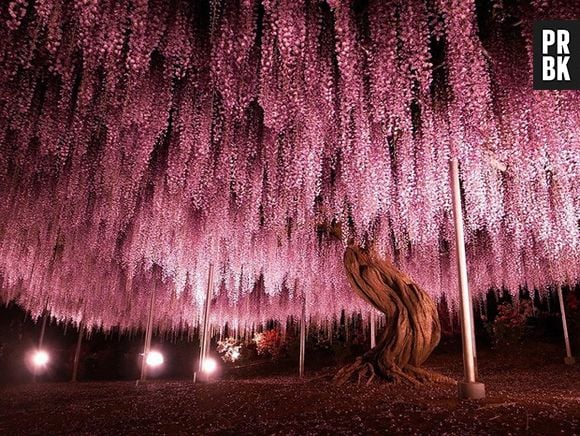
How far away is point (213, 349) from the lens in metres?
16.1

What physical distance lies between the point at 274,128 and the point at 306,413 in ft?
8.81

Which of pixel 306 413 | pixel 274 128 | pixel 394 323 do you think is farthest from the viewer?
pixel 394 323

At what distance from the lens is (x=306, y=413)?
3506 mm

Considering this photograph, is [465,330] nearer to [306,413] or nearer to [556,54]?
[306,413]

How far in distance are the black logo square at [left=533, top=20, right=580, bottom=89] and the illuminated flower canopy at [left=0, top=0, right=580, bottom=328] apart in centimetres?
10

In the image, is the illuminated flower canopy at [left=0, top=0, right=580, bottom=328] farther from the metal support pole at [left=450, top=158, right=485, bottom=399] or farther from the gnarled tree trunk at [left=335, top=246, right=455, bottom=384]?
the metal support pole at [left=450, top=158, right=485, bottom=399]

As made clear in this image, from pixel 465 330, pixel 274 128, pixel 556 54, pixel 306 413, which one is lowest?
pixel 306 413

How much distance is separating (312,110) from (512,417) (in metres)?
2.98

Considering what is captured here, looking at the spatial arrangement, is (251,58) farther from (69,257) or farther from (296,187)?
(69,257)

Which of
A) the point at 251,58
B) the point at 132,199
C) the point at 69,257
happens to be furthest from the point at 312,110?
the point at 69,257

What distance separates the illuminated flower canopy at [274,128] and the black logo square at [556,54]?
0.10 meters

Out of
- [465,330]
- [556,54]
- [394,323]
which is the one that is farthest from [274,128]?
[394,323]

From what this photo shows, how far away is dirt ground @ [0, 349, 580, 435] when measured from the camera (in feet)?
9.30

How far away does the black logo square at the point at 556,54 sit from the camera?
3.01 meters
